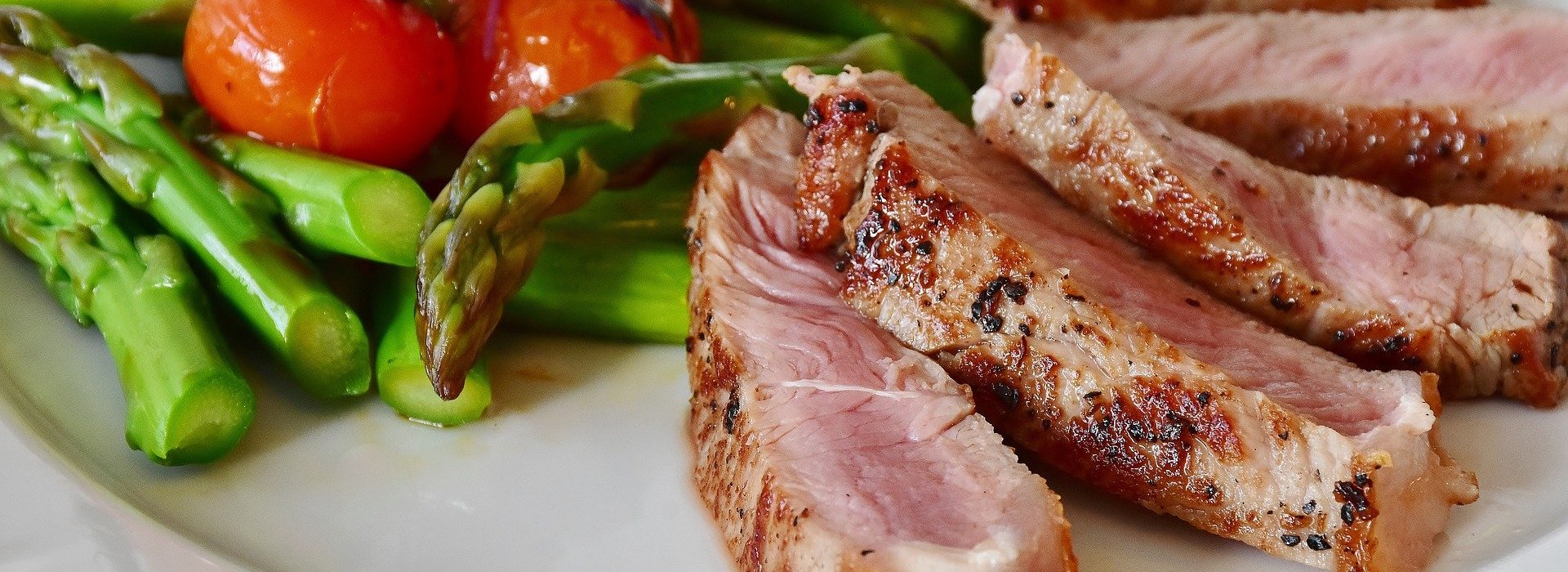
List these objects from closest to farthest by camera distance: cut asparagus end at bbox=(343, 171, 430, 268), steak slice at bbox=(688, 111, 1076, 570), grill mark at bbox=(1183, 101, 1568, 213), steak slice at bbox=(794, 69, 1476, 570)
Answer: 1. steak slice at bbox=(688, 111, 1076, 570)
2. steak slice at bbox=(794, 69, 1476, 570)
3. cut asparagus end at bbox=(343, 171, 430, 268)
4. grill mark at bbox=(1183, 101, 1568, 213)

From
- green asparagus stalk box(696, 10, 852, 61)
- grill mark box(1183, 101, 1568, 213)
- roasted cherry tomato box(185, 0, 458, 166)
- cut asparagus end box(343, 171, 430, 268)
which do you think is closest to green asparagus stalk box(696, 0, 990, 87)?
green asparagus stalk box(696, 10, 852, 61)

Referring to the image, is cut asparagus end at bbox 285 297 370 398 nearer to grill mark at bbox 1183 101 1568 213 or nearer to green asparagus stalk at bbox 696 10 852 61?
green asparagus stalk at bbox 696 10 852 61

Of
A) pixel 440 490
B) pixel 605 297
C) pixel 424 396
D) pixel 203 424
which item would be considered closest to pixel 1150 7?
pixel 605 297

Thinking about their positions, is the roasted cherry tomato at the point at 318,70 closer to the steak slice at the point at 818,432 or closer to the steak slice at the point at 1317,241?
the steak slice at the point at 818,432

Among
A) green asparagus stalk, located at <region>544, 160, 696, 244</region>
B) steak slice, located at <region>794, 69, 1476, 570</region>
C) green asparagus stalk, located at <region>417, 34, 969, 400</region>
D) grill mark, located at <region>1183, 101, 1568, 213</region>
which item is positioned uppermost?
grill mark, located at <region>1183, 101, 1568, 213</region>

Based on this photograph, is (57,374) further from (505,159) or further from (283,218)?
(505,159)

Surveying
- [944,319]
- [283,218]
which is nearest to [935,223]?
[944,319]

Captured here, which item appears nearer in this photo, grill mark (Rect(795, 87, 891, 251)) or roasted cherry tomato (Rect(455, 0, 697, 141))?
grill mark (Rect(795, 87, 891, 251))
